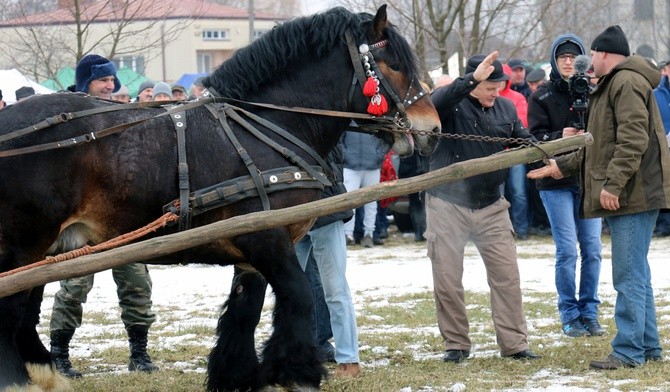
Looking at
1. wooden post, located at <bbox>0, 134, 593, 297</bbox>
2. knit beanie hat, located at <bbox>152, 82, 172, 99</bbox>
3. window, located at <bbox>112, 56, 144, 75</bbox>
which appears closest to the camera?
wooden post, located at <bbox>0, 134, 593, 297</bbox>

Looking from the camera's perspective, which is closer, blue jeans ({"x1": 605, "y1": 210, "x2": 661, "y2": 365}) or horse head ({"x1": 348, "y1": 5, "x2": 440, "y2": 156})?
horse head ({"x1": 348, "y1": 5, "x2": 440, "y2": 156})

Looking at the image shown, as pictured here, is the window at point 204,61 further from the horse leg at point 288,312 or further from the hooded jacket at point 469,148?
the horse leg at point 288,312

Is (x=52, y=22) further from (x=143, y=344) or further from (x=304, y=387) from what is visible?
(x=304, y=387)

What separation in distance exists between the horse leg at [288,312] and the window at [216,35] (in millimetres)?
57028

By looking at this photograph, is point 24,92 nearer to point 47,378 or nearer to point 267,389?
point 47,378

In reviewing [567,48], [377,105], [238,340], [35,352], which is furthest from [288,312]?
[567,48]

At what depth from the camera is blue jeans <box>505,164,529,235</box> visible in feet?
49.4

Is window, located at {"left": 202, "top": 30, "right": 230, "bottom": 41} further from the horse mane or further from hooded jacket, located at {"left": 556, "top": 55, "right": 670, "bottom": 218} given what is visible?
the horse mane

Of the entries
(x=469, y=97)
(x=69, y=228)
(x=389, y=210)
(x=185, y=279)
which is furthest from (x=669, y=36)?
(x=69, y=228)

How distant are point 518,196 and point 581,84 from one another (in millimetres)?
6999

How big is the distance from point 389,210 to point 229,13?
44563mm

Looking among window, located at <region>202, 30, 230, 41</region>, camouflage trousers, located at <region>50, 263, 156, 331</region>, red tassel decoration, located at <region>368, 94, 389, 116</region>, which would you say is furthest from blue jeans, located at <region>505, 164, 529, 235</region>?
window, located at <region>202, 30, 230, 41</region>

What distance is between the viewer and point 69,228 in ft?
19.6

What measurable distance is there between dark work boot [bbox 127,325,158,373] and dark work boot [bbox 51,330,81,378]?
1.26 ft
